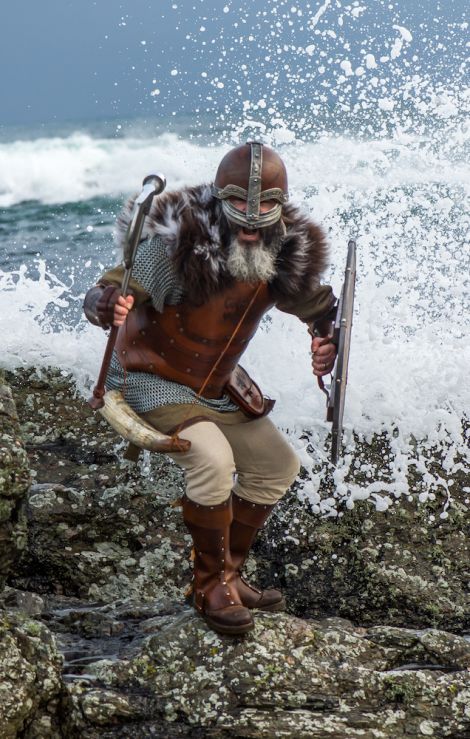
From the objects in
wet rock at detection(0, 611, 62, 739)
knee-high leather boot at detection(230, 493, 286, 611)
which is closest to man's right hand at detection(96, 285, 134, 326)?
knee-high leather boot at detection(230, 493, 286, 611)

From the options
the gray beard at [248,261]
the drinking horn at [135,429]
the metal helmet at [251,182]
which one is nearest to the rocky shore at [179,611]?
the drinking horn at [135,429]

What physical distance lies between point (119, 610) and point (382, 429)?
5.13ft

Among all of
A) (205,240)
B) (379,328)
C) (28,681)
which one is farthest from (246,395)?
(379,328)

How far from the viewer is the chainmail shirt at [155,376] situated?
312 cm

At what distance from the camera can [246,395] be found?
3367 millimetres

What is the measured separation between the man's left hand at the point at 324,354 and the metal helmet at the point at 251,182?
512mm

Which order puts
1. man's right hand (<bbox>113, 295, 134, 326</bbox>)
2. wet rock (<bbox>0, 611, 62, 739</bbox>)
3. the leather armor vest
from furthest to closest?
the leather armor vest
man's right hand (<bbox>113, 295, 134, 326</bbox>)
wet rock (<bbox>0, 611, 62, 739</bbox>)

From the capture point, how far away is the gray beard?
3.07 metres

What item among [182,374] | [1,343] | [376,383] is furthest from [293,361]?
[182,374]

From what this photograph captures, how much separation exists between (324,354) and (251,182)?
69 centimetres

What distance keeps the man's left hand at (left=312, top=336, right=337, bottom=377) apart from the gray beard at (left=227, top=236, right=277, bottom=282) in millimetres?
375

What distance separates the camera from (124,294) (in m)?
2.97

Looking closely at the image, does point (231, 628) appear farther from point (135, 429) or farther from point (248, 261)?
point (248, 261)

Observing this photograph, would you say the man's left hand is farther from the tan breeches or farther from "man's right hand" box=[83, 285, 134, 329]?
"man's right hand" box=[83, 285, 134, 329]
